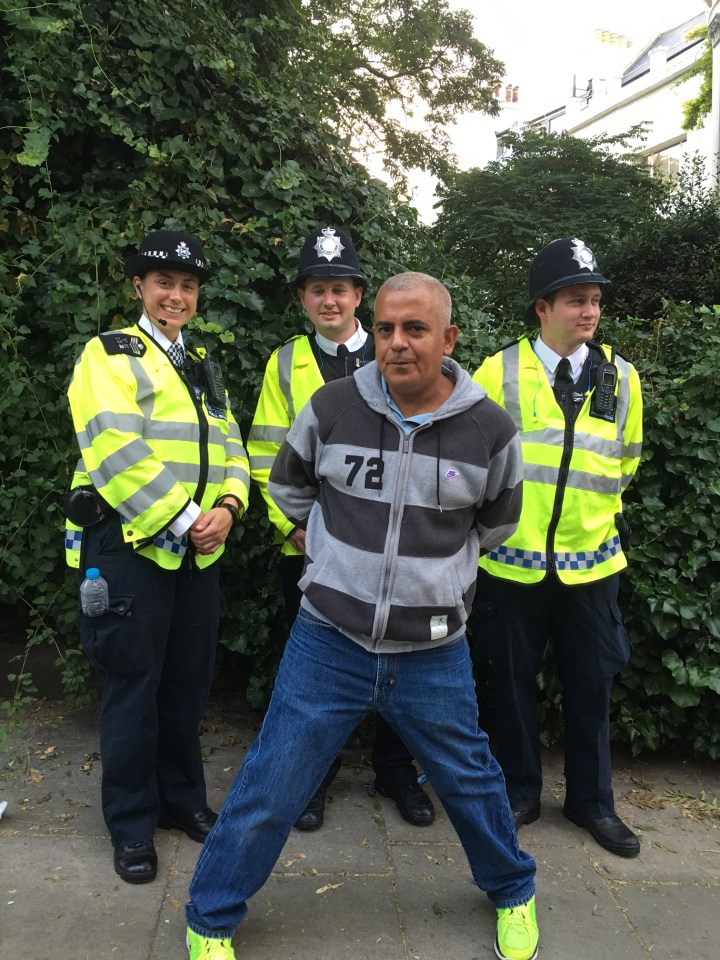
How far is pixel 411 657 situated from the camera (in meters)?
2.54

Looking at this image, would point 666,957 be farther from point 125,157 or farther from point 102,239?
point 125,157

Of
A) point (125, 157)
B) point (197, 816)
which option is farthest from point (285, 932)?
point (125, 157)

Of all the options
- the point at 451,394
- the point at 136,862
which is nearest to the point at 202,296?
the point at 451,394

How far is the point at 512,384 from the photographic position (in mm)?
3338

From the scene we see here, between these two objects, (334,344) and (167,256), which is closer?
(167,256)

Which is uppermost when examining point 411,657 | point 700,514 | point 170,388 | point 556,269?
point 556,269

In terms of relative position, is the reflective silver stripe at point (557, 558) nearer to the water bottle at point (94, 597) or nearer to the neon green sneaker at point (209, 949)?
the water bottle at point (94, 597)

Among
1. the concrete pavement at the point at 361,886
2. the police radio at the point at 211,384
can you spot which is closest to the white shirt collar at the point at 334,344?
the police radio at the point at 211,384

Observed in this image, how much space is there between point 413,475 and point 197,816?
1.77 metres

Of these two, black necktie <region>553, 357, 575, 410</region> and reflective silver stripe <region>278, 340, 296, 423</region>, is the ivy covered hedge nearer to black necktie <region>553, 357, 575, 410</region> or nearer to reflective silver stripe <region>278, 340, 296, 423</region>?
reflective silver stripe <region>278, 340, 296, 423</region>

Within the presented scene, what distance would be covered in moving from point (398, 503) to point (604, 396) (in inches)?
49.3

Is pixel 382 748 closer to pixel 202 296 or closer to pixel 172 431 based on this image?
pixel 172 431

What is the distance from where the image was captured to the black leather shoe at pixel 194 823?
3.28 meters

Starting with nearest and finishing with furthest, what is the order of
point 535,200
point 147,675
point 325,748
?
point 325,748, point 147,675, point 535,200
